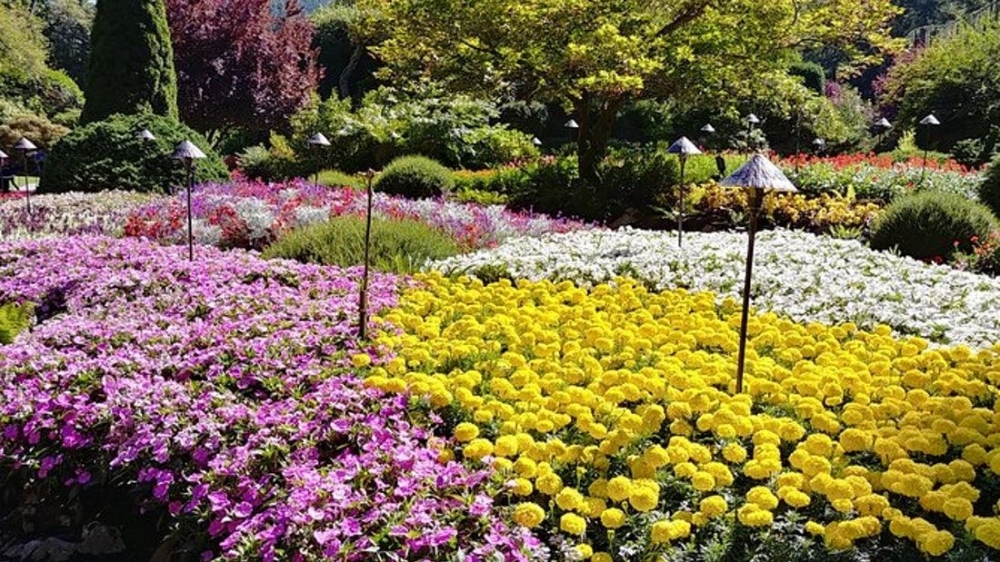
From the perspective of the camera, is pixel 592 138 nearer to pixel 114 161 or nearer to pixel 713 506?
pixel 114 161

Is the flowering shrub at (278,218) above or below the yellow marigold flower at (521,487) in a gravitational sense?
above

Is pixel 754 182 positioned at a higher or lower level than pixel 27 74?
lower

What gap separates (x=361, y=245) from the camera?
649cm

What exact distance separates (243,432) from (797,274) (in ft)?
13.6

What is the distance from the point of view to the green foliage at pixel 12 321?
4.50m

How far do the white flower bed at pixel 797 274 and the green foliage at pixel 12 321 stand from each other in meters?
2.67

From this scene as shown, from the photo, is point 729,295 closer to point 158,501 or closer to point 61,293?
point 158,501

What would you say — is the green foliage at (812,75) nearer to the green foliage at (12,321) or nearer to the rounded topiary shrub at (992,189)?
the rounded topiary shrub at (992,189)

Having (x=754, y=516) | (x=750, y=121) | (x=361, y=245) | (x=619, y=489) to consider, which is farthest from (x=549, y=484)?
(x=750, y=121)

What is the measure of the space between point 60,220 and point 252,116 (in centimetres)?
1137

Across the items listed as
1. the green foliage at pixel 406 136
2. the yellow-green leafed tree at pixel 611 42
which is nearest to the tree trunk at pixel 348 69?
the green foliage at pixel 406 136

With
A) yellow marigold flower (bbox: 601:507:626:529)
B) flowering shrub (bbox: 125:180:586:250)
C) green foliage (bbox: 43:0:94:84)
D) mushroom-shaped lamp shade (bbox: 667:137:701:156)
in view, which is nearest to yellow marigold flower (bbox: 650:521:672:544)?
yellow marigold flower (bbox: 601:507:626:529)

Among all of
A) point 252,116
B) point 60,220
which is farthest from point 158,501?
point 252,116

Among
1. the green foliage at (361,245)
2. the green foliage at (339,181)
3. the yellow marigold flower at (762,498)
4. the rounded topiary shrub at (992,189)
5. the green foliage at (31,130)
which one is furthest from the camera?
the green foliage at (31,130)
